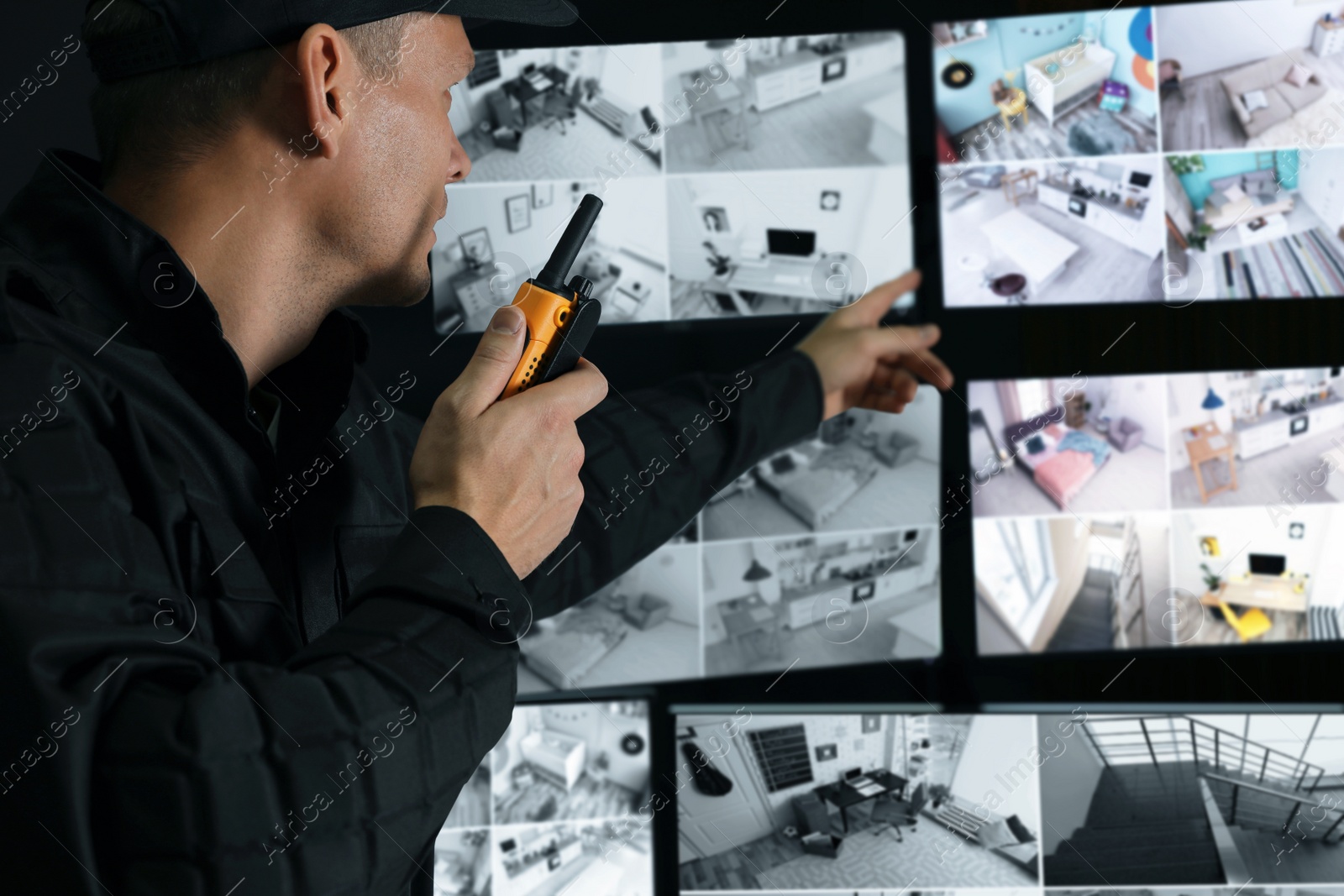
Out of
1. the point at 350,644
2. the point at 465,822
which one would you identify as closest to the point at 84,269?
the point at 350,644

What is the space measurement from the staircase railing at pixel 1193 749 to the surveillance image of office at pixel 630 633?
16.6 inches

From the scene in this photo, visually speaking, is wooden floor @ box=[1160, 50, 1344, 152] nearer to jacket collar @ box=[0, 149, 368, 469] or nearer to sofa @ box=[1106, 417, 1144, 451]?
sofa @ box=[1106, 417, 1144, 451]

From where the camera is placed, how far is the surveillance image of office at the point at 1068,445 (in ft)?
3.07

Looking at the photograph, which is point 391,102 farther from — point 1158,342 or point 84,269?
point 1158,342

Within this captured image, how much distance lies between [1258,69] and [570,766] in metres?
0.97

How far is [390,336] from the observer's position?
99 cm

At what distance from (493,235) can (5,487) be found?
560 mm

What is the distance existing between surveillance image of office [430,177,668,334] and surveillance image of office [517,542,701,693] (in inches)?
10.3

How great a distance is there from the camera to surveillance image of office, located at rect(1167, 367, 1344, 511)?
925mm

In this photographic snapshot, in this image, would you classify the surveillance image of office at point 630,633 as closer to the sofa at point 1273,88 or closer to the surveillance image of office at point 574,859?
the surveillance image of office at point 574,859

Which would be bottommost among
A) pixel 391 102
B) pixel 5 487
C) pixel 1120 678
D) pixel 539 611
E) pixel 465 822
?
pixel 465 822

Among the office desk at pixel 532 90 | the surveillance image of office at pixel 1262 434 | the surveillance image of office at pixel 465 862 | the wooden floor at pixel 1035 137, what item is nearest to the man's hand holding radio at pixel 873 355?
the wooden floor at pixel 1035 137

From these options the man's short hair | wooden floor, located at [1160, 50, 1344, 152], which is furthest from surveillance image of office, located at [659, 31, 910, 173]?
the man's short hair

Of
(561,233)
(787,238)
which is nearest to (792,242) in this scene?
(787,238)
